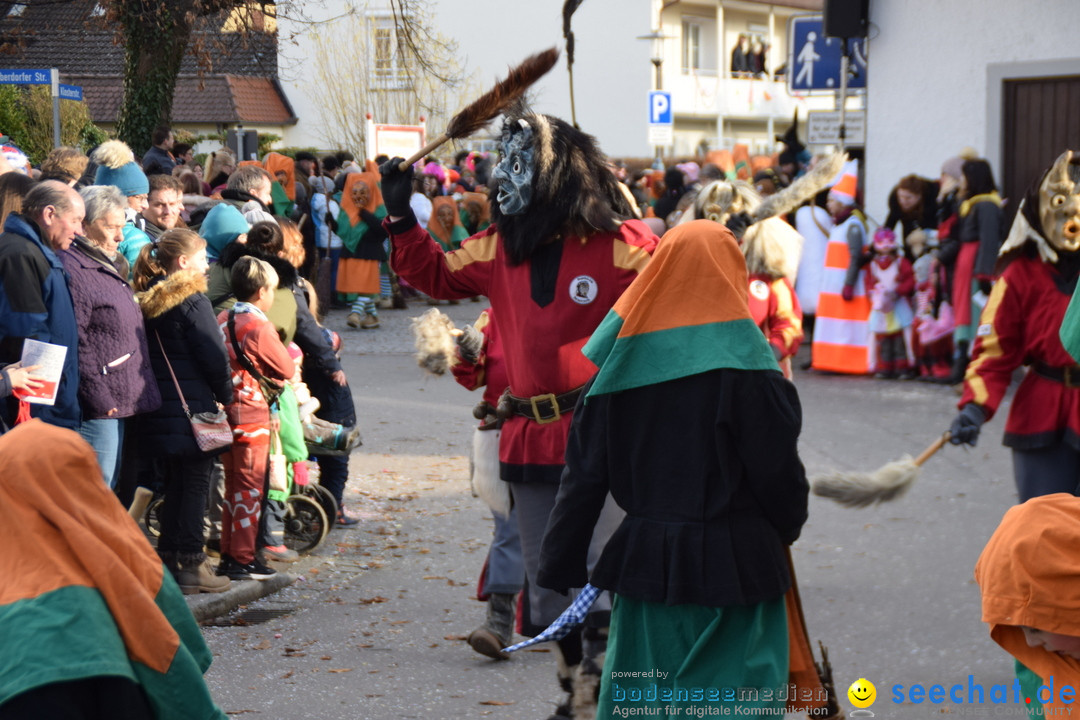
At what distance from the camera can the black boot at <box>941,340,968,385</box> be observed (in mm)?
11680

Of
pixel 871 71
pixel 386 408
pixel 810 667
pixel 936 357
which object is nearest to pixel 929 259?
pixel 936 357

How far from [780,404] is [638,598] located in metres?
0.60

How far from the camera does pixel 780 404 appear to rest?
3.32 meters

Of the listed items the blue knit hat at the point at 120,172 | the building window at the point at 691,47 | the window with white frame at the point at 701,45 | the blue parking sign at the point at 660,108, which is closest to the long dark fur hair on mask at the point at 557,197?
the blue knit hat at the point at 120,172

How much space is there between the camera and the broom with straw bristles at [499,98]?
16.2 ft

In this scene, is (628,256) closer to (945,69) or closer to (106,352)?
(106,352)

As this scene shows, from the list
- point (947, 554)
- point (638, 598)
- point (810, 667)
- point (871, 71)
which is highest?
point (871, 71)

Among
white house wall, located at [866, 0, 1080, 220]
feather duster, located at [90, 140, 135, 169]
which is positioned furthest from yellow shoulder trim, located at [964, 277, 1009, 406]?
white house wall, located at [866, 0, 1080, 220]

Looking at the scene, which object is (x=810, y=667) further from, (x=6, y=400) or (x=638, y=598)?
(x=6, y=400)

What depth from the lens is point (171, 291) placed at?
610 cm

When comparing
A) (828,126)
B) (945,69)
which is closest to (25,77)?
Answer: (828,126)

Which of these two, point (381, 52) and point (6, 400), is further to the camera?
point (381, 52)

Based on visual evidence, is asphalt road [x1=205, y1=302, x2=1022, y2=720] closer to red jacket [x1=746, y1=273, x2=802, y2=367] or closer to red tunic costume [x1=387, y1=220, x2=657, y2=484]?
red tunic costume [x1=387, y1=220, x2=657, y2=484]

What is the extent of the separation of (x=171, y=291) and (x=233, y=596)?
4.81 feet
